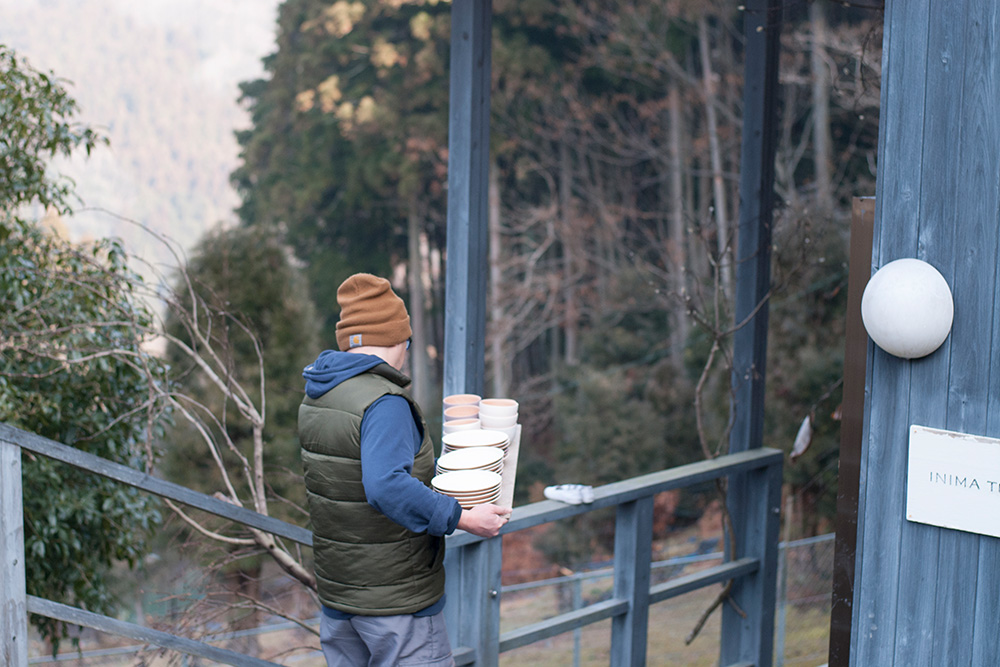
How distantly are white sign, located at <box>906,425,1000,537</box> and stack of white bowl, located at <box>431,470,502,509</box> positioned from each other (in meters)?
0.83

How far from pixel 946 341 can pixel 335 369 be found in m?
1.18

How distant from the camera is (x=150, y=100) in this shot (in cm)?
3141

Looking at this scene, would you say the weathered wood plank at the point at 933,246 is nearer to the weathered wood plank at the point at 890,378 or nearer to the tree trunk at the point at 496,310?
the weathered wood plank at the point at 890,378

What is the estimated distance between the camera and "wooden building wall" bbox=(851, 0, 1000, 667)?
171 centimetres

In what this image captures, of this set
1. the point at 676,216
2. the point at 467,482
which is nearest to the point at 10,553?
the point at 467,482

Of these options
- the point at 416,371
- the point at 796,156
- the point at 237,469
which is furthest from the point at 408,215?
the point at 237,469

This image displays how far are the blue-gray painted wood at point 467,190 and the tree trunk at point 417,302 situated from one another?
38.3 feet

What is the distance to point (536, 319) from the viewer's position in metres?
14.5

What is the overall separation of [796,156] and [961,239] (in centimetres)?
1096

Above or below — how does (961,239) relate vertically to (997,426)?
above

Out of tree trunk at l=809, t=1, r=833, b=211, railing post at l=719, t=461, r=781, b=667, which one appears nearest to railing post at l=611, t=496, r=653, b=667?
railing post at l=719, t=461, r=781, b=667

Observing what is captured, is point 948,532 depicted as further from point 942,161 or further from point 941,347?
point 942,161

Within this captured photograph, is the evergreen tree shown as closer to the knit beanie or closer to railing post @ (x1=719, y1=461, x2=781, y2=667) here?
the knit beanie

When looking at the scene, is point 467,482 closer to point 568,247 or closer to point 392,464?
point 392,464
